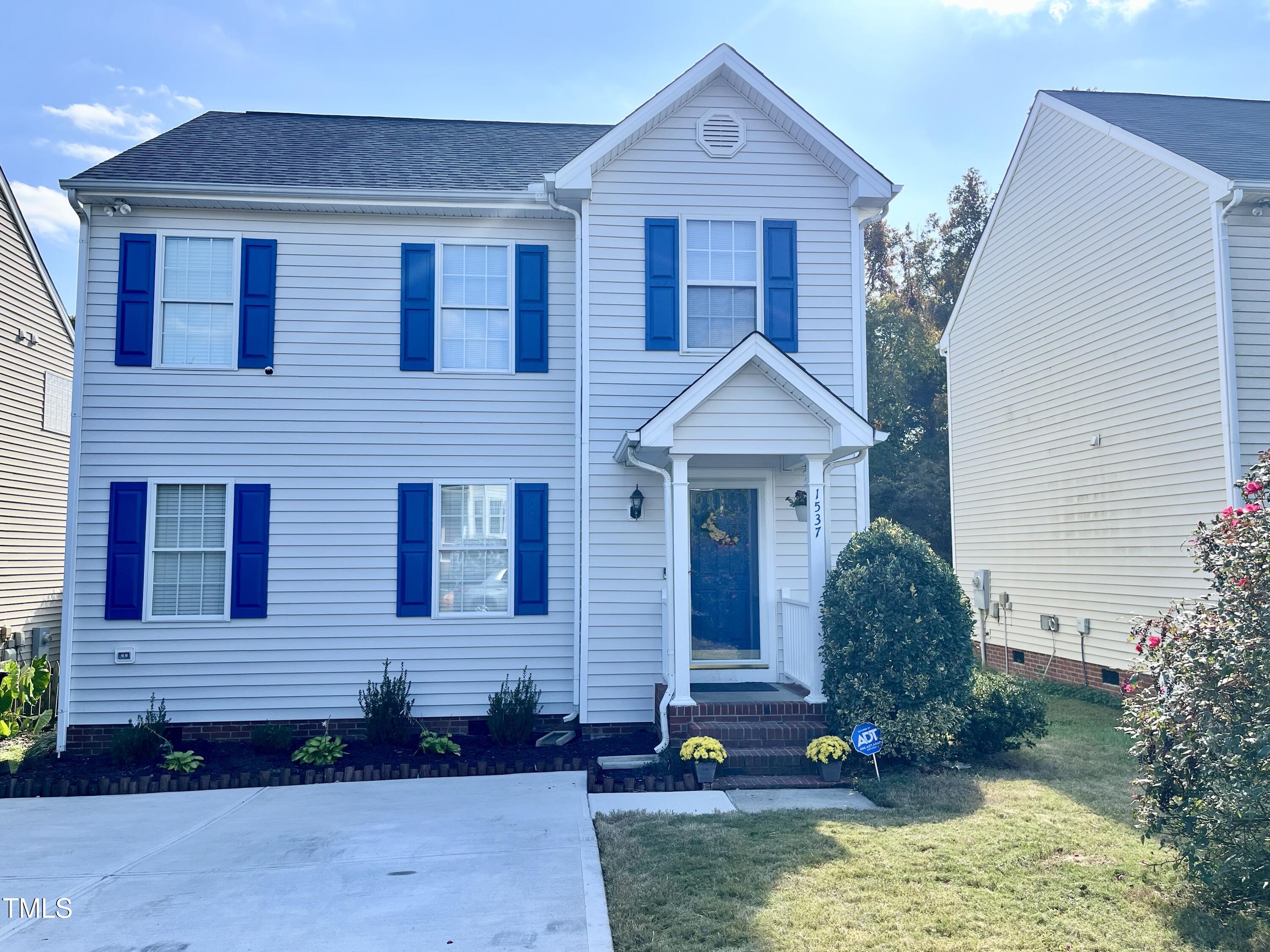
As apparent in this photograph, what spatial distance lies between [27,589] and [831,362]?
463 inches

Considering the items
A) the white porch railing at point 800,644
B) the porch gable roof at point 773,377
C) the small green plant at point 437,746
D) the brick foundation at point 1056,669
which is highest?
the porch gable roof at point 773,377

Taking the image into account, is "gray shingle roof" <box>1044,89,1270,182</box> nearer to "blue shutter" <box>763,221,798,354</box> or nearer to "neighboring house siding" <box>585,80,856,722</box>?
"neighboring house siding" <box>585,80,856,722</box>

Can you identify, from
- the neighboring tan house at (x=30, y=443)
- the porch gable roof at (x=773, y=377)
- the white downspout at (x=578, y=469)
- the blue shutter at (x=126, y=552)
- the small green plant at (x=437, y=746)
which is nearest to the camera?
the porch gable roof at (x=773, y=377)

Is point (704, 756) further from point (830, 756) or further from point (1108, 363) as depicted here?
point (1108, 363)

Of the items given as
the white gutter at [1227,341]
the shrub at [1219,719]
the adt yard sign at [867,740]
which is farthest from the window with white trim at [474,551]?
the white gutter at [1227,341]

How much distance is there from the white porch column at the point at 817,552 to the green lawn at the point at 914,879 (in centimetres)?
119

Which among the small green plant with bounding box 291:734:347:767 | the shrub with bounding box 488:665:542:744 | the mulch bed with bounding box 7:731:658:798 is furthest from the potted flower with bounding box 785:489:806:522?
the small green plant with bounding box 291:734:347:767

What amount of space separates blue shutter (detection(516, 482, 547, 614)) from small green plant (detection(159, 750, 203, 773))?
3.23 m

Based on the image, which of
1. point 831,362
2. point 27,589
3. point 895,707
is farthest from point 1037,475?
point 27,589

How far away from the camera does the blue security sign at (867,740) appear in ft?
22.8

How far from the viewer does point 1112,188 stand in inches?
455

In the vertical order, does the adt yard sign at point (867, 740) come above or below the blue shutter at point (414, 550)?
below

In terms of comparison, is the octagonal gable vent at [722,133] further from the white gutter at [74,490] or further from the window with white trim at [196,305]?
the white gutter at [74,490]

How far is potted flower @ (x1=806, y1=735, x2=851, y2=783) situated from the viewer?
23.2 feet
